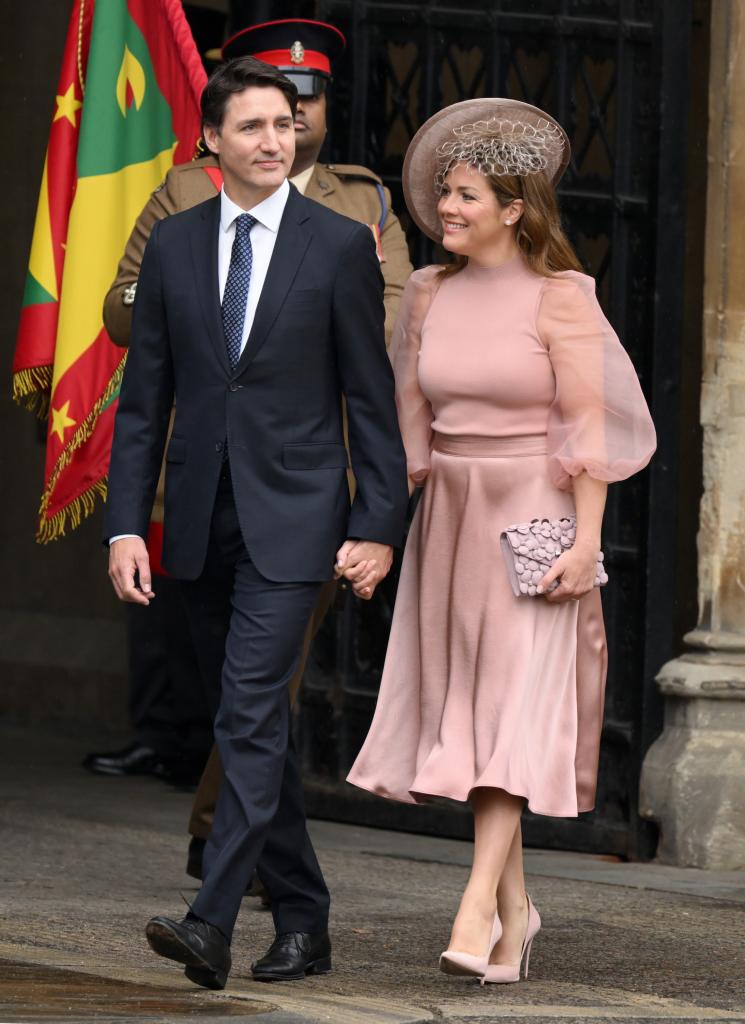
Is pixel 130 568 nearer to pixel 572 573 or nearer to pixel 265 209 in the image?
pixel 265 209

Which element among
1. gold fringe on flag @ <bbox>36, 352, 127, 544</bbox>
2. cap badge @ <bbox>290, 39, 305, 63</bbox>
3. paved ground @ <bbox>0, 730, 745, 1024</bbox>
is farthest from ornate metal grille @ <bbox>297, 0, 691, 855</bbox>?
gold fringe on flag @ <bbox>36, 352, 127, 544</bbox>

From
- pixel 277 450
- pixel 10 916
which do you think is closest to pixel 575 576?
pixel 277 450

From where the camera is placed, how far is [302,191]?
6.02 metres

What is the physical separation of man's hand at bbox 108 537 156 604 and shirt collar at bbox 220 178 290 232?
2.26ft

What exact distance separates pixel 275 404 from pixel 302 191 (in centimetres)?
123

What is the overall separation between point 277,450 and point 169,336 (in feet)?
1.18

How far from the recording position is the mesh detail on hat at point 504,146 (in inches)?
205

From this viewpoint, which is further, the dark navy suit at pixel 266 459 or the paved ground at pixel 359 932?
the dark navy suit at pixel 266 459

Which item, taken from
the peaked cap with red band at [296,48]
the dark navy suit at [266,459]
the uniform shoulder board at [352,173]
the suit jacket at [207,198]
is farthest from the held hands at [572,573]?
the peaked cap with red band at [296,48]

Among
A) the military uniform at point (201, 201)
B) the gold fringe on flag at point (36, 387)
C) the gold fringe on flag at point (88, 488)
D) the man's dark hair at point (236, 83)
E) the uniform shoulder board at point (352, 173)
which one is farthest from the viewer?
the gold fringe on flag at point (36, 387)

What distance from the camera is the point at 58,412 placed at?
6.55 meters

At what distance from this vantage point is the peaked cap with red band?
6.15 metres

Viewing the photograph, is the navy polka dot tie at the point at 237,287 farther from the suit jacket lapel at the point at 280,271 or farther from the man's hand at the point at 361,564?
the man's hand at the point at 361,564

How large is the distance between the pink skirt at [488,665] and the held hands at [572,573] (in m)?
0.07
